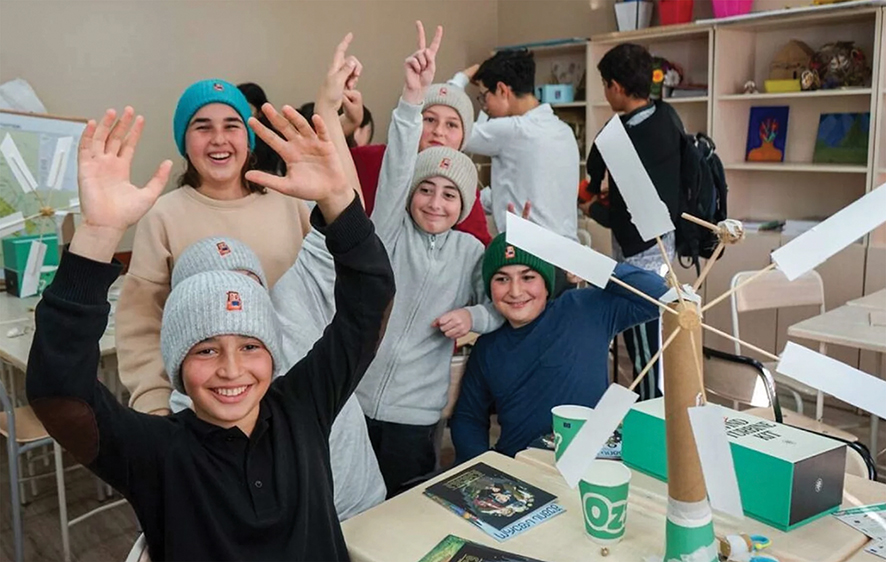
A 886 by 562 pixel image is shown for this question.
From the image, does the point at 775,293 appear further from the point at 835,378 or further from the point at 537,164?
the point at 835,378

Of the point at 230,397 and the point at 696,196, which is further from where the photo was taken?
the point at 696,196

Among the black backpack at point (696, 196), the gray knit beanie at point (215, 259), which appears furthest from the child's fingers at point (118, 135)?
the black backpack at point (696, 196)

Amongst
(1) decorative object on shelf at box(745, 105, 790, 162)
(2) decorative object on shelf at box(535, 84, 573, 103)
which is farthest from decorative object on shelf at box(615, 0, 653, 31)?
(1) decorative object on shelf at box(745, 105, 790, 162)

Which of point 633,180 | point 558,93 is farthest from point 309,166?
point 558,93

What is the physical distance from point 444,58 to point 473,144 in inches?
109

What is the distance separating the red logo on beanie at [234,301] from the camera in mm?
1210

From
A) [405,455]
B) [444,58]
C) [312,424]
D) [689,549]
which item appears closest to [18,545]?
[405,455]

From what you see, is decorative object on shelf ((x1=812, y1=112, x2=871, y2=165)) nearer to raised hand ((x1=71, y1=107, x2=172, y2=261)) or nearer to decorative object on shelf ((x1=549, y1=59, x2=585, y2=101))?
decorative object on shelf ((x1=549, y1=59, x2=585, y2=101))

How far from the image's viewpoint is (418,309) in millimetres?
1887

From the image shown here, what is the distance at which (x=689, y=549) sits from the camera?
1.11 meters

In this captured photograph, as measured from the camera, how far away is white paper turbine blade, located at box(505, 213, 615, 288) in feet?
3.53

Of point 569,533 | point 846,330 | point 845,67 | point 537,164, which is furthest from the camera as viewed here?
point 845,67

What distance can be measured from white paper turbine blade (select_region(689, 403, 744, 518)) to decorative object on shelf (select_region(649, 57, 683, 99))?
394 centimetres

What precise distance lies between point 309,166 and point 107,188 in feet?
0.96
